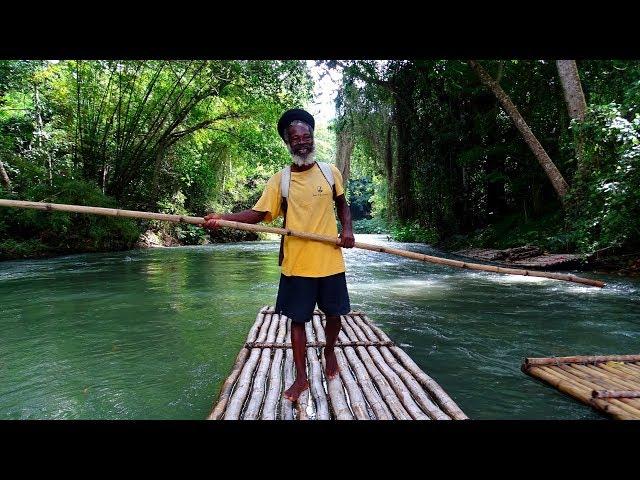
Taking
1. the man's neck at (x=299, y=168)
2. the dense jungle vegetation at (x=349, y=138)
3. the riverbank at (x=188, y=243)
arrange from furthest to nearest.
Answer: the dense jungle vegetation at (x=349, y=138) < the riverbank at (x=188, y=243) < the man's neck at (x=299, y=168)

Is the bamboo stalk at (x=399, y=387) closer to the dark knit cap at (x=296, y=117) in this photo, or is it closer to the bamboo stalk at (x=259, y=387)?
the bamboo stalk at (x=259, y=387)

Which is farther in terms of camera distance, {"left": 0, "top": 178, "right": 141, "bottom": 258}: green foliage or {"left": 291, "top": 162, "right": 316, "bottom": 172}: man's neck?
{"left": 0, "top": 178, "right": 141, "bottom": 258}: green foliage

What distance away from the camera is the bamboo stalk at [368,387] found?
81.6 inches

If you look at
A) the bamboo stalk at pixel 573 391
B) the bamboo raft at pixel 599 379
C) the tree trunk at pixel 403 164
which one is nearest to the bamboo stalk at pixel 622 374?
the bamboo raft at pixel 599 379

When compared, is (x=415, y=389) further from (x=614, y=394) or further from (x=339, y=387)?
(x=614, y=394)

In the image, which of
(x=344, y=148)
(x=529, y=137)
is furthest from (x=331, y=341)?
(x=344, y=148)

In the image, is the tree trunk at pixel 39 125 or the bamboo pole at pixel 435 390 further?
the tree trunk at pixel 39 125

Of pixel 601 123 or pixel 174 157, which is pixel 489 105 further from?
pixel 174 157

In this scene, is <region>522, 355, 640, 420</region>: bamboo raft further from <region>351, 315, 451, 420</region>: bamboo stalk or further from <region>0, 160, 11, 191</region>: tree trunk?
<region>0, 160, 11, 191</region>: tree trunk

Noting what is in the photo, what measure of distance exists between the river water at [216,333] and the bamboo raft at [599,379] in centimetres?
7

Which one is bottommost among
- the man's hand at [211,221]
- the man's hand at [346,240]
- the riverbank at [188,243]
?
the riverbank at [188,243]

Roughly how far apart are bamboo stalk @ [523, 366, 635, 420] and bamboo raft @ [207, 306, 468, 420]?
0.76m

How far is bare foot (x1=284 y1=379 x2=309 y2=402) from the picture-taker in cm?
225

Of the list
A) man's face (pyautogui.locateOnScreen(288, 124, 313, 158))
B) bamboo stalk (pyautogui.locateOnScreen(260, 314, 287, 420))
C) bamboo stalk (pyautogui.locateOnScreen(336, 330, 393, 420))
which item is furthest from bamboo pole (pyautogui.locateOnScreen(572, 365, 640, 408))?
man's face (pyautogui.locateOnScreen(288, 124, 313, 158))
